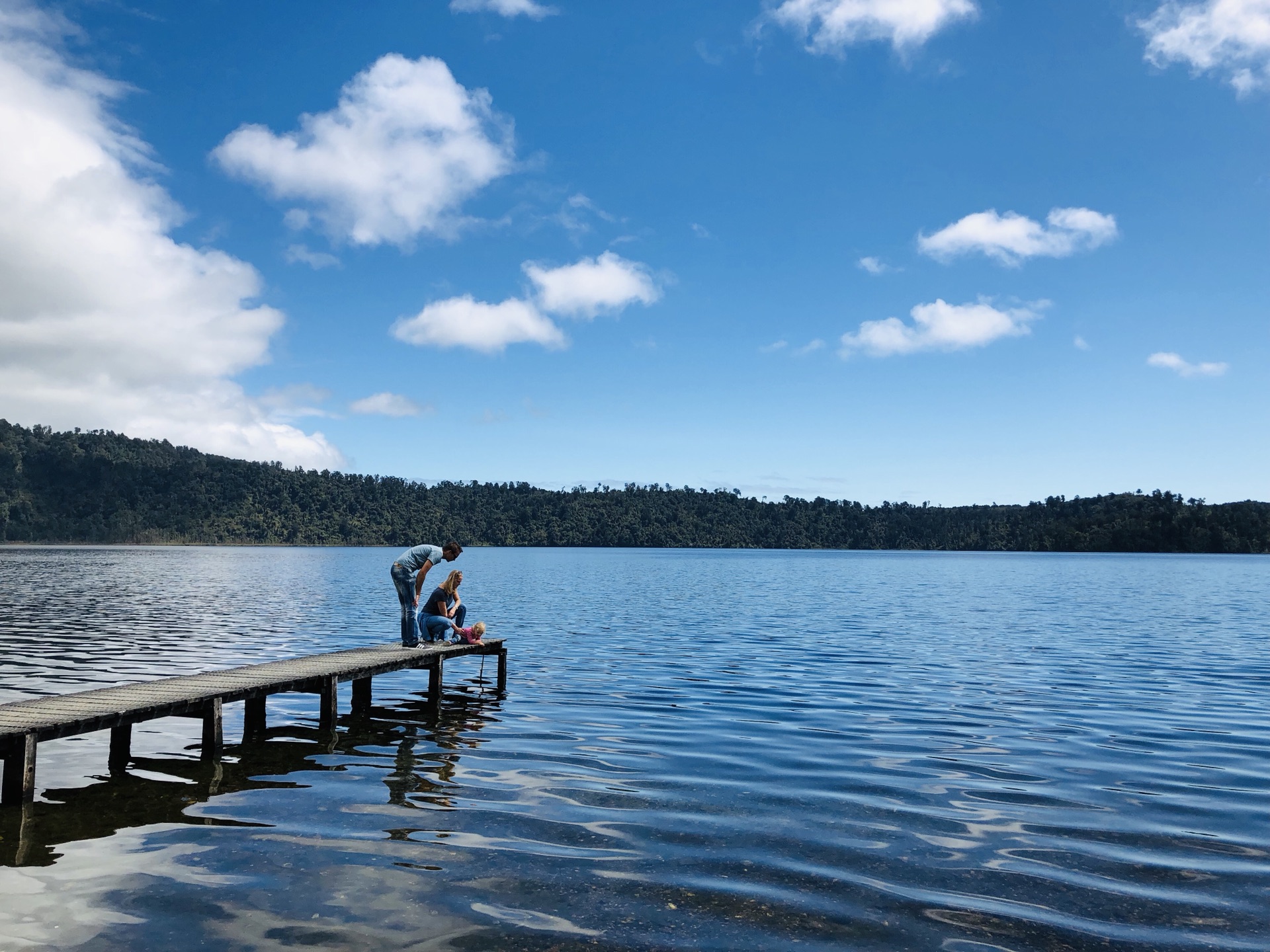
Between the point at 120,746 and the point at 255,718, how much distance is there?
9.56ft

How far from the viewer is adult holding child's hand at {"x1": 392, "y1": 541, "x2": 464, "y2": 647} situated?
20047mm

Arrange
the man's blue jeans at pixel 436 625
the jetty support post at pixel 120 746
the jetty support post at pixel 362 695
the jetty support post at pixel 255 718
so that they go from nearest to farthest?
the jetty support post at pixel 120 746 < the jetty support post at pixel 255 718 < the jetty support post at pixel 362 695 < the man's blue jeans at pixel 436 625

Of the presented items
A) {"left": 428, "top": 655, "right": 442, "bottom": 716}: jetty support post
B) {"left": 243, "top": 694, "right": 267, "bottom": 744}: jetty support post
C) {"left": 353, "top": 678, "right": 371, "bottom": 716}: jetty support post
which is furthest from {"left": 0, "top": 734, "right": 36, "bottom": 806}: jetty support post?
{"left": 428, "top": 655, "right": 442, "bottom": 716}: jetty support post

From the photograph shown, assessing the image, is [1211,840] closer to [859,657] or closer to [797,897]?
[797,897]

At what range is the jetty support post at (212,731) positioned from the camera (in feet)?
48.0

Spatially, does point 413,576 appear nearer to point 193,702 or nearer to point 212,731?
point 212,731

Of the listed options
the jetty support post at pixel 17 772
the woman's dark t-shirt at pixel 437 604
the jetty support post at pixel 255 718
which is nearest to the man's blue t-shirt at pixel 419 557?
the woman's dark t-shirt at pixel 437 604

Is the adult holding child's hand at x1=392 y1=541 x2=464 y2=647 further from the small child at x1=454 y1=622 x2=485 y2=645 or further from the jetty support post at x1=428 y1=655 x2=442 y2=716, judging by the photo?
the small child at x1=454 y1=622 x2=485 y2=645

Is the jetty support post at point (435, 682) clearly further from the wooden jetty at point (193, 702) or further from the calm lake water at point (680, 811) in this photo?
the calm lake water at point (680, 811)

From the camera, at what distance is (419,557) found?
67.0ft

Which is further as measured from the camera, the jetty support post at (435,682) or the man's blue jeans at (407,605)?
the man's blue jeans at (407,605)

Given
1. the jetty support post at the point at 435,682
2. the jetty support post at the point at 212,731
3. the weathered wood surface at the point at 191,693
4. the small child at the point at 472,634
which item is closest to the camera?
the weathered wood surface at the point at 191,693

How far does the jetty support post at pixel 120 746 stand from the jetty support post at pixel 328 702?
365 centimetres

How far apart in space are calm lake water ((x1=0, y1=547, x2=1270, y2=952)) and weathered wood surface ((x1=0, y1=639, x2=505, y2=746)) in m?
0.89
